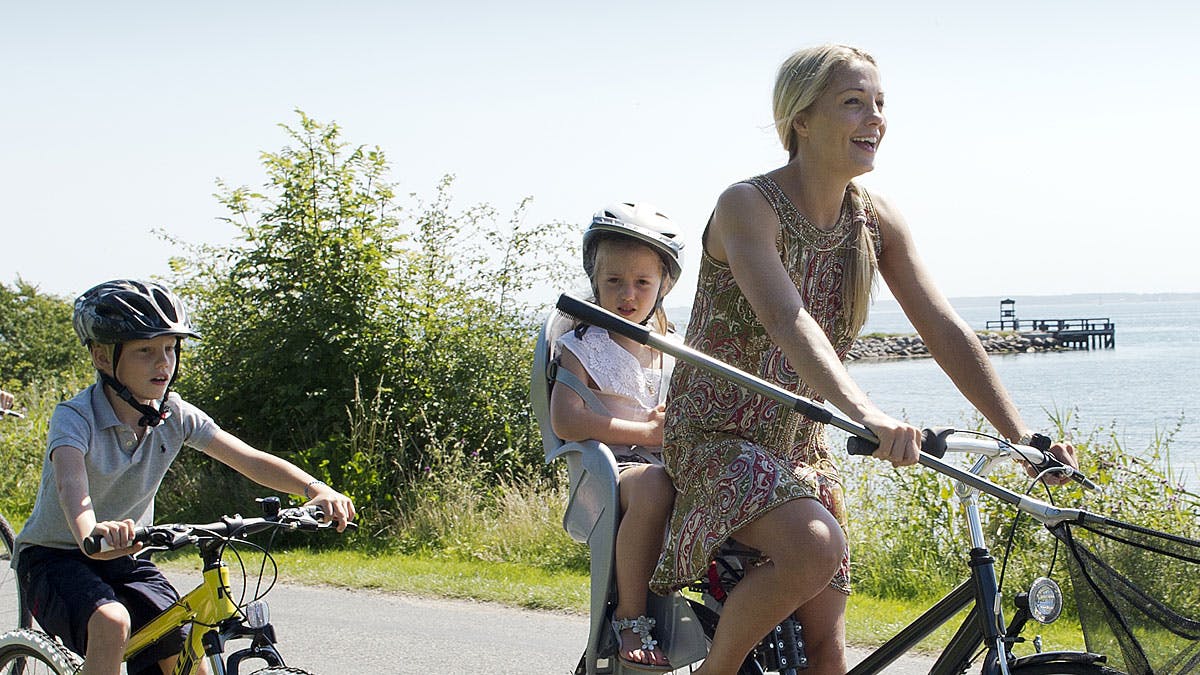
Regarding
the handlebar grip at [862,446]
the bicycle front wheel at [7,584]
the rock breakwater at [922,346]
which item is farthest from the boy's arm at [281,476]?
the rock breakwater at [922,346]

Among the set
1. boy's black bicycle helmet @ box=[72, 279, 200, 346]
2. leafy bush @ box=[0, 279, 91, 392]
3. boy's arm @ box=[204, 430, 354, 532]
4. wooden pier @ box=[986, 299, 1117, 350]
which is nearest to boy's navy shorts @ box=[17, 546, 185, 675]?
boy's arm @ box=[204, 430, 354, 532]

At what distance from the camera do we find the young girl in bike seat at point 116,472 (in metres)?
3.50

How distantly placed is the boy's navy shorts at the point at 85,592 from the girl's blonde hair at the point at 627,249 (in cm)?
172

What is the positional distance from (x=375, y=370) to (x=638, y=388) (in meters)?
6.65

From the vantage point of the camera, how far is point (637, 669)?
11.7 ft

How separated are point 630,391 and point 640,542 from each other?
2.41ft

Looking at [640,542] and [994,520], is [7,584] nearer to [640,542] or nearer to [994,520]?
[640,542]

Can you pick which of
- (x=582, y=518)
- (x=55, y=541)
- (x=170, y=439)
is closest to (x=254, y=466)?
(x=170, y=439)

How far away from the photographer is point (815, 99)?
10.6 feet

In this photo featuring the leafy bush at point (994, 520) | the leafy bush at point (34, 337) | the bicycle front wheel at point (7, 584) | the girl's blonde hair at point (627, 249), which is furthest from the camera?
the leafy bush at point (34, 337)

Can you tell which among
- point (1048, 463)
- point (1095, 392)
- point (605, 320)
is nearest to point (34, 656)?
point (605, 320)

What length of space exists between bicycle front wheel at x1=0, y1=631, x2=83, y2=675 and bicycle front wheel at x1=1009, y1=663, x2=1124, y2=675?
8.26 feet

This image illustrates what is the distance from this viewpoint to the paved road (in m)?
5.88

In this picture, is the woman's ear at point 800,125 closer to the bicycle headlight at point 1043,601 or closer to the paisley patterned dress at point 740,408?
the paisley patterned dress at point 740,408
